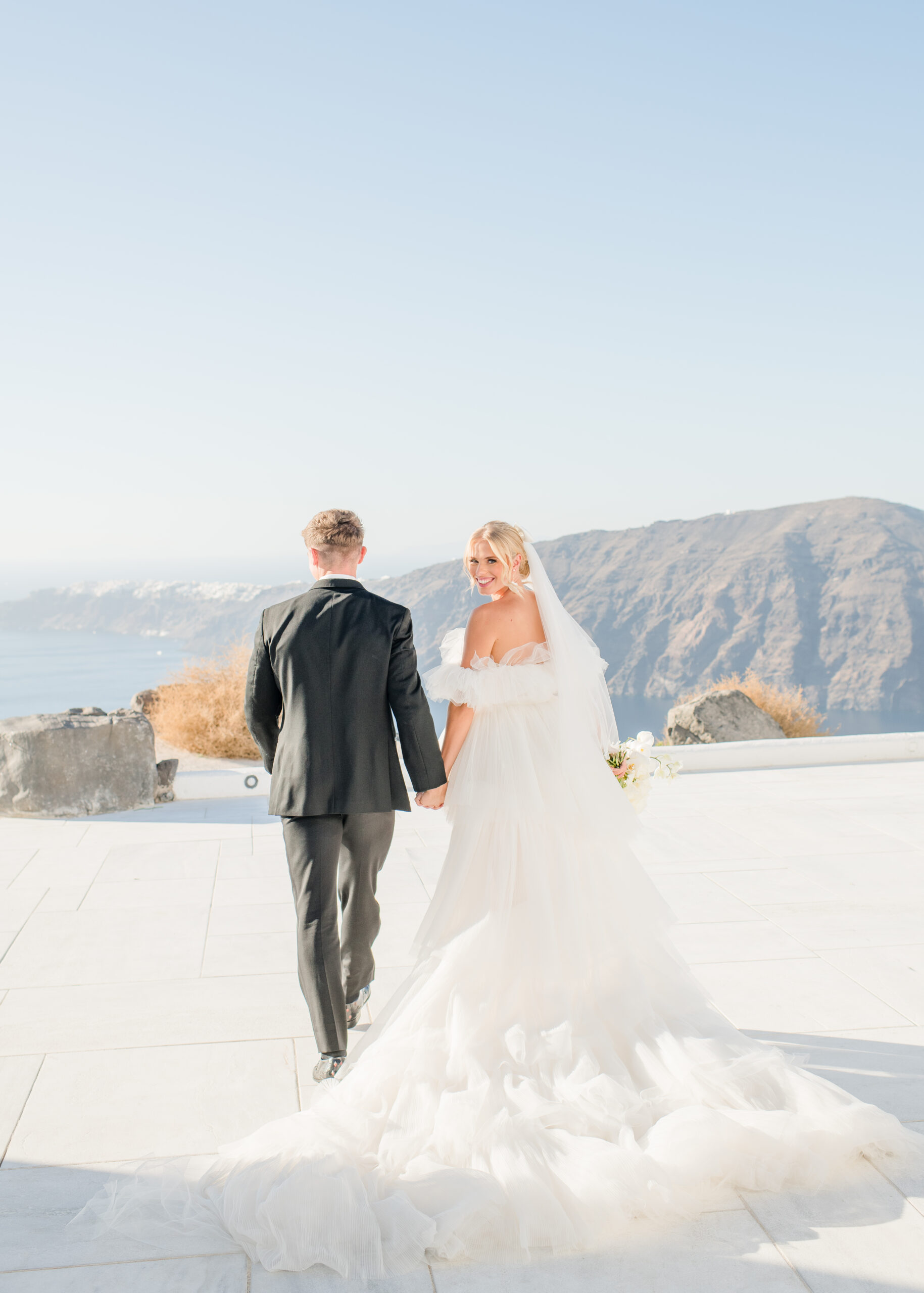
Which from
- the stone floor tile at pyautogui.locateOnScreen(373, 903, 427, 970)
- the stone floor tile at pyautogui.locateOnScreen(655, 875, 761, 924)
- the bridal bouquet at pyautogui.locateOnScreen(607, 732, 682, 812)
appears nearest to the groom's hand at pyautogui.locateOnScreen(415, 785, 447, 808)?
the bridal bouquet at pyautogui.locateOnScreen(607, 732, 682, 812)

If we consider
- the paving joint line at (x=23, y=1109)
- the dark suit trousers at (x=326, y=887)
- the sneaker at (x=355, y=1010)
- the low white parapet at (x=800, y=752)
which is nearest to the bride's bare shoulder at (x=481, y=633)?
the dark suit trousers at (x=326, y=887)

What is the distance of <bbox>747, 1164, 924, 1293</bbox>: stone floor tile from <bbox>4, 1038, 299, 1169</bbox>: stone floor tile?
4.02 feet

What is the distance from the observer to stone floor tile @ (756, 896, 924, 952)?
3.65 metres

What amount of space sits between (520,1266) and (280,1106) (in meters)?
0.90

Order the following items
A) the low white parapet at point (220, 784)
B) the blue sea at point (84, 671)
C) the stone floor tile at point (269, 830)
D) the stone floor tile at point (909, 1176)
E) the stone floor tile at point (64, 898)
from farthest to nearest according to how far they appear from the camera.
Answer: the blue sea at point (84, 671) < the low white parapet at point (220, 784) < the stone floor tile at point (269, 830) < the stone floor tile at point (64, 898) < the stone floor tile at point (909, 1176)

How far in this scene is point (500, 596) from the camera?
2721 millimetres

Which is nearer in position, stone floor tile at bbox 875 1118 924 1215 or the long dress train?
the long dress train

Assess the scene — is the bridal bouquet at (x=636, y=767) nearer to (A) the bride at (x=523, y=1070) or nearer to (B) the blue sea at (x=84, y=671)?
(A) the bride at (x=523, y=1070)

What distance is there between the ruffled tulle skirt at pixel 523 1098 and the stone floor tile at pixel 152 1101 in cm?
20

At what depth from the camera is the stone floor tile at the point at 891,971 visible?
121 inches

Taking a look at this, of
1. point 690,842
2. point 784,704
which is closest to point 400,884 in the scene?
point 690,842

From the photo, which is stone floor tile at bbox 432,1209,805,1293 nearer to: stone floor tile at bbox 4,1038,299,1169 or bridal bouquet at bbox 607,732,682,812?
stone floor tile at bbox 4,1038,299,1169

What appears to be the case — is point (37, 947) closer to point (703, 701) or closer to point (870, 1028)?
point (870, 1028)

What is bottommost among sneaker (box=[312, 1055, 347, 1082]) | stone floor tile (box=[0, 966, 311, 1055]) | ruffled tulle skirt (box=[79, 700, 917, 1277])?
stone floor tile (box=[0, 966, 311, 1055])
